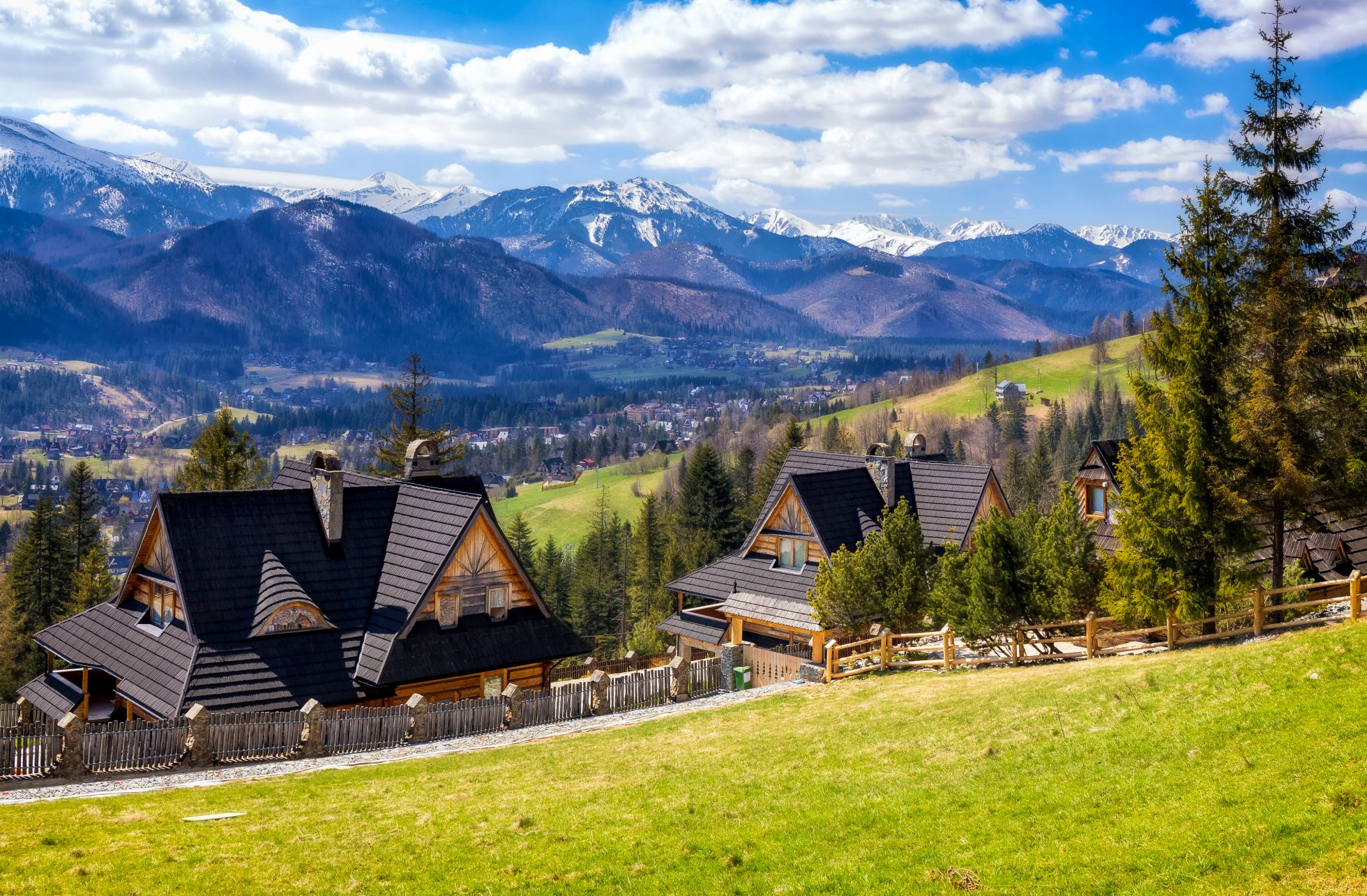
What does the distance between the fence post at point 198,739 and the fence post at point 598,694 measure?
11701mm

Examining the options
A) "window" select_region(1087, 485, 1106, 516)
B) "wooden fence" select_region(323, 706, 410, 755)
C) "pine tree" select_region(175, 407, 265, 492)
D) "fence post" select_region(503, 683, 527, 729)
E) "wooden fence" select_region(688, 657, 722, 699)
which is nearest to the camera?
"wooden fence" select_region(323, 706, 410, 755)

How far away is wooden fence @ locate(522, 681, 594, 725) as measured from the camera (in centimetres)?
3206

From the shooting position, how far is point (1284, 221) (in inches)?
1105

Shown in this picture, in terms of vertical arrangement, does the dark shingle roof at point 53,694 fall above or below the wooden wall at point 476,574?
below

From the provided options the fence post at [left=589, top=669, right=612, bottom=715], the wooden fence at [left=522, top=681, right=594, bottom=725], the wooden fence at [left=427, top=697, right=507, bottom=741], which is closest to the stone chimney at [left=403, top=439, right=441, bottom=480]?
the wooden fence at [left=522, top=681, right=594, bottom=725]

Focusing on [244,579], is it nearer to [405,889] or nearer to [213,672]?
[213,672]

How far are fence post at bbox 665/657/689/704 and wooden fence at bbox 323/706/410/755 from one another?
992 cm

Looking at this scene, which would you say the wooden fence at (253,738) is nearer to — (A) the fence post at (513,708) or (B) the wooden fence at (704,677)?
(A) the fence post at (513,708)

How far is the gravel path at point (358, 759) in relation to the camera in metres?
23.1

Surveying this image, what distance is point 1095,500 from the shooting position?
53344 millimetres

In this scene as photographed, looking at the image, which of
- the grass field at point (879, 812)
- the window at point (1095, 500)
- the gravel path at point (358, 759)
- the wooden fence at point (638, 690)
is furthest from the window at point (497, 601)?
the window at point (1095, 500)

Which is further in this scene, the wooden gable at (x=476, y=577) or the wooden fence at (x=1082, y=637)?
the wooden gable at (x=476, y=577)

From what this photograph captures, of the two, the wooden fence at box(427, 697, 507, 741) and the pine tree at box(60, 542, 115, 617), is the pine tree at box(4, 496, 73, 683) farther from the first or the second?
the wooden fence at box(427, 697, 507, 741)

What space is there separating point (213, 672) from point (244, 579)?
372cm
